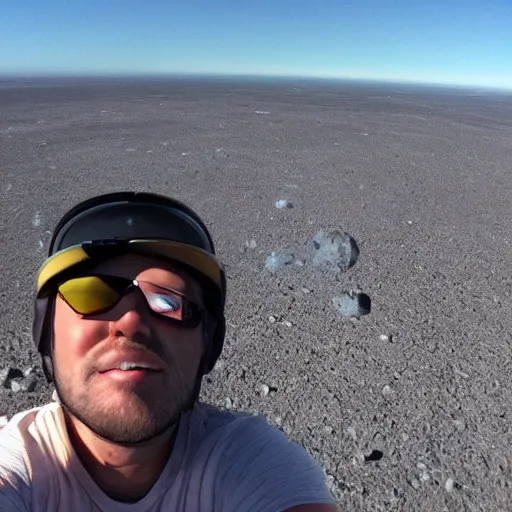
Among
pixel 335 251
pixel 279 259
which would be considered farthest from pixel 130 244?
pixel 335 251

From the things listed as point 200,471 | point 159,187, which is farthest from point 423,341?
point 159,187

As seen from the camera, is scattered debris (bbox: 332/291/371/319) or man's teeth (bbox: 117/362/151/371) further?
scattered debris (bbox: 332/291/371/319)

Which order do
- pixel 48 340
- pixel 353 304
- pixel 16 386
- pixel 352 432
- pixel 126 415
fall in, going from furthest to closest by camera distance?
pixel 353 304 → pixel 16 386 → pixel 352 432 → pixel 48 340 → pixel 126 415

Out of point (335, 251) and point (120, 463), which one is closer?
point (120, 463)

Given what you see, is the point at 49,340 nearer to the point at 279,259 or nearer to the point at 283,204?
the point at 279,259

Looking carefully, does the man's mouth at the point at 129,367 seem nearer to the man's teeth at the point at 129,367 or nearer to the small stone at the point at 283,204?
the man's teeth at the point at 129,367

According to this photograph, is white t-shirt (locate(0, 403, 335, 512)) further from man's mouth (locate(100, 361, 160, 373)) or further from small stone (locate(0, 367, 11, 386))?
small stone (locate(0, 367, 11, 386))

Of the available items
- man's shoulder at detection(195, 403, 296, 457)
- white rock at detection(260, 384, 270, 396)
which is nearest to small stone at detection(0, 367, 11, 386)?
white rock at detection(260, 384, 270, 396)
